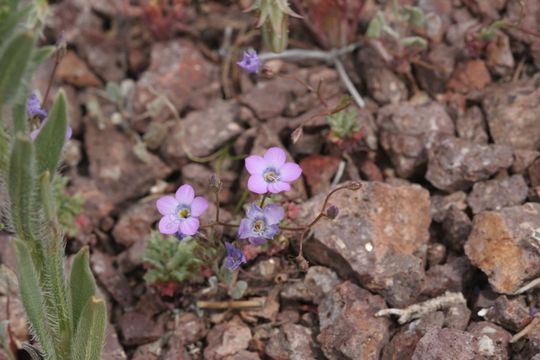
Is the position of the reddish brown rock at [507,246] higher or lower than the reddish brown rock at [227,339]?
higher

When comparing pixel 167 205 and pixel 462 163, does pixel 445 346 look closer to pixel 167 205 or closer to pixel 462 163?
pixel 462 163

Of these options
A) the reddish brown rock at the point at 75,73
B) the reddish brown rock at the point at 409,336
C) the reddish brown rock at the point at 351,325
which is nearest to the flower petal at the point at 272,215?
the reddish brown rock at the point at 351,325

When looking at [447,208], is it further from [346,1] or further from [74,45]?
[74,45]

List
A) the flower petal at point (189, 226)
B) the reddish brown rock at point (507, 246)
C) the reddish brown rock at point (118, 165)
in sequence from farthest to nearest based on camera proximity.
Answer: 1. the reddish brown rock at point (118, 165)
2. the reddish brown rock at point (507, 246)
3. the flower petal at point (189, 226)

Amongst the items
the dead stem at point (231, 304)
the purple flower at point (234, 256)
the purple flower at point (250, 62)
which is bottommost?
the dead stem at point (231, 304)

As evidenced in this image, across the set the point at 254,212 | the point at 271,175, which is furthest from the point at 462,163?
the point at 254,212

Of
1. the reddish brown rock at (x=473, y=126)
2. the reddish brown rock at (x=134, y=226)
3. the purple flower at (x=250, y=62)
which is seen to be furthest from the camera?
the reddish brown rock at (x=134, y=226)

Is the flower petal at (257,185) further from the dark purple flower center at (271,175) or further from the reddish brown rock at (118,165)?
the reddish brown rock at (118,165)

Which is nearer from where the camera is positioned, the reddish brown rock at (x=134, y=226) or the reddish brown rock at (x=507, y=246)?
the reddish brown rock at (x=507, y=246)
